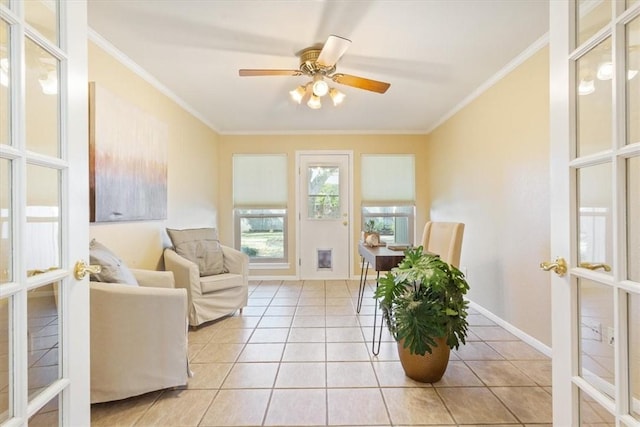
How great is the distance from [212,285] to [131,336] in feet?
3.94

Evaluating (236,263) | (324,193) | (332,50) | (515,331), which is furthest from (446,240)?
(324,193)

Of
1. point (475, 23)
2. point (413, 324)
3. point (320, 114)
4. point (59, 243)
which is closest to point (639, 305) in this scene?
point (413, 324)

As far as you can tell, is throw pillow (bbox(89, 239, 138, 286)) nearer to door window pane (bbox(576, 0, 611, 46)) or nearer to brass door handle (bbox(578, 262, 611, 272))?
brass door handle (bbox(578, 262, 611, 272))

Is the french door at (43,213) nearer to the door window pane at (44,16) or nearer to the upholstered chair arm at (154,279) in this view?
the door window pane at (44,16)

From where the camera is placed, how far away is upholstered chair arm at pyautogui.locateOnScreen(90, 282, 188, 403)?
5.67 feet

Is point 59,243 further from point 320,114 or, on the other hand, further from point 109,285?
point 320,114

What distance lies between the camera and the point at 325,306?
3.59 meters

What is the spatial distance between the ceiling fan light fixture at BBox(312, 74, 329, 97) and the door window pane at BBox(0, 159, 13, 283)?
1978 millimetres

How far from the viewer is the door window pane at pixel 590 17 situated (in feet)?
2.91

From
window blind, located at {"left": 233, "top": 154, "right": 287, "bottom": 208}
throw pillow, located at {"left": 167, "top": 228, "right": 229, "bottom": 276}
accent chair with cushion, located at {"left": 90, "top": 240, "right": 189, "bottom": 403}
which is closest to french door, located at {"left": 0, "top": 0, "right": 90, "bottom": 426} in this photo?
accent chair with cushion, located at {"left": 90, "top": 240, "right": 189, "bottom": 403}

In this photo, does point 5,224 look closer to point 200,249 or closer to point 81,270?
point 81,270

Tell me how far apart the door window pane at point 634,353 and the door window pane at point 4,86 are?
1.60 m

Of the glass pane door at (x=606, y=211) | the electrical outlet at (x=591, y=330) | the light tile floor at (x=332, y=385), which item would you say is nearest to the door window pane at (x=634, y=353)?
the glass pane door at (x=606, y=211)

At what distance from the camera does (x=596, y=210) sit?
946 millimetres
